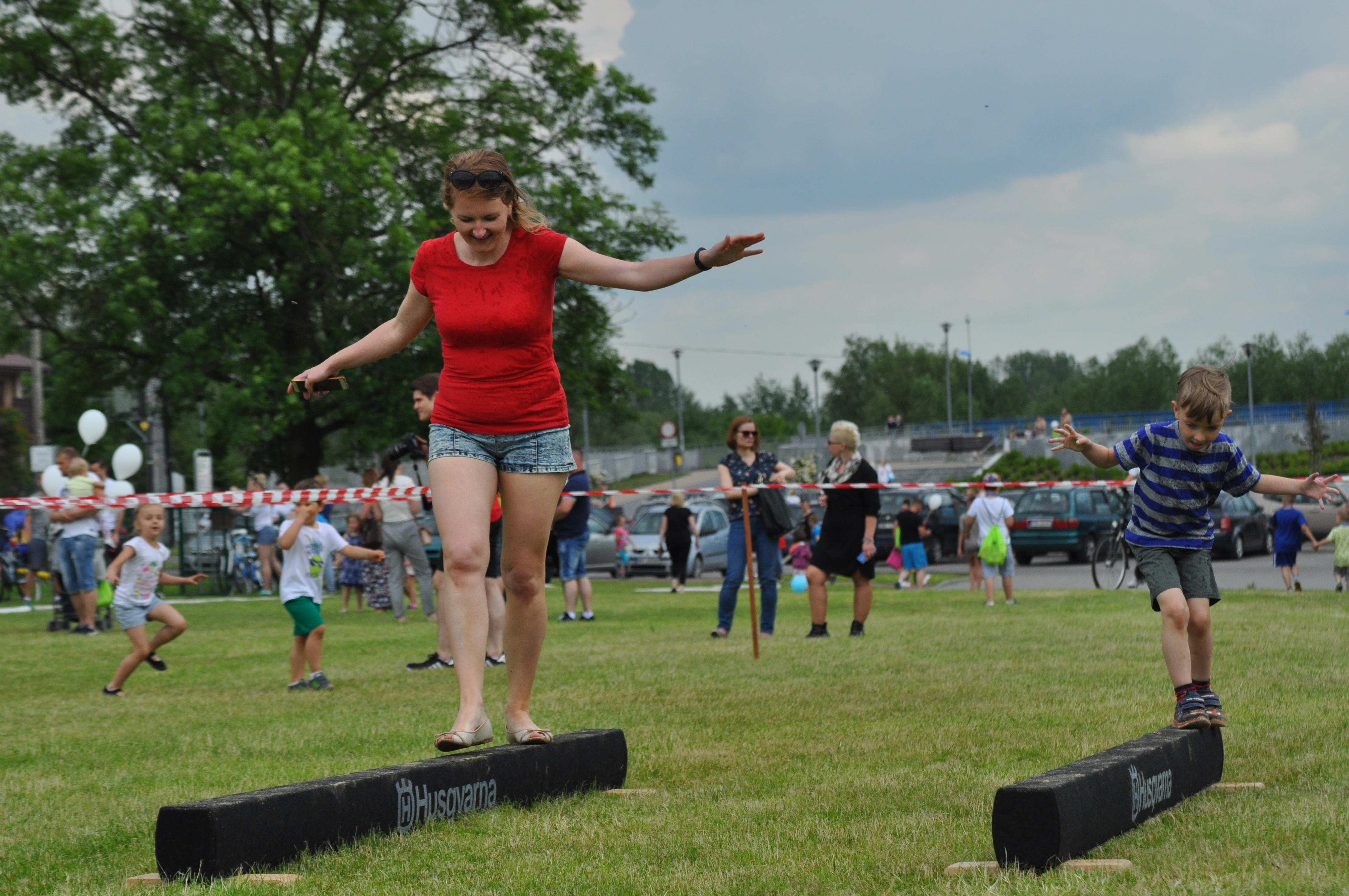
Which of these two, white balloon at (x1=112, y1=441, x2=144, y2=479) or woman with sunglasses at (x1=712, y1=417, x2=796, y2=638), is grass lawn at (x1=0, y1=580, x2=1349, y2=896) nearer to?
woman with sunglasses at (x1=712, y1=417, x2=796, y2=638)

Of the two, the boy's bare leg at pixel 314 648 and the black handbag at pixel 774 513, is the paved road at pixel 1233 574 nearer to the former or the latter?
the black handbag at pixel 774 513

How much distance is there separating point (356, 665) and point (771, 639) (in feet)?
11.6

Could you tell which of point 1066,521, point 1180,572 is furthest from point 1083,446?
point 1066,521

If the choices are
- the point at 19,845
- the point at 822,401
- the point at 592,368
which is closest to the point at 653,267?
the point at 19,845

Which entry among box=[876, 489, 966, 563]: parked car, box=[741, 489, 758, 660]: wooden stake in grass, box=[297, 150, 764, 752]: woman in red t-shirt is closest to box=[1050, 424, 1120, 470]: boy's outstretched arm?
box=[297, 150, 764, 752]: woman in red t-shirt

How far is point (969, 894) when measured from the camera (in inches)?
129

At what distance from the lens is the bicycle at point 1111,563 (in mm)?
19297

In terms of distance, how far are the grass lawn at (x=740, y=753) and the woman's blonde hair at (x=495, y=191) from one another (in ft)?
6.69

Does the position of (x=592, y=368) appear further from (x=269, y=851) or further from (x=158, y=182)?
(x=269, y=851)

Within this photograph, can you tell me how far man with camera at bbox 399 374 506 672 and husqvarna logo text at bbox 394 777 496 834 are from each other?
13.8 ft

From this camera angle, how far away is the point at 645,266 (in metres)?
4.51

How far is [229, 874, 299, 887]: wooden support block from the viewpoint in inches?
140

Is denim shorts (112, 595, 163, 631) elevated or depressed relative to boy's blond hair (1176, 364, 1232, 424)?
depressed

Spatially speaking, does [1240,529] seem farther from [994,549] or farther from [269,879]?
[269,879]
